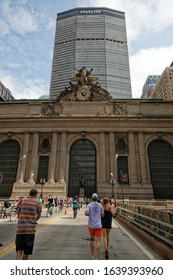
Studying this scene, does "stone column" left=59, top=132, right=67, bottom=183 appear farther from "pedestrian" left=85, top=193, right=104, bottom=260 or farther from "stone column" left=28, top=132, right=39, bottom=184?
"pedestrian" left=85, top=193, right=104, bottom=260

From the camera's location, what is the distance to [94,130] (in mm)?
37188

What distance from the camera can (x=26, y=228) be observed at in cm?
392

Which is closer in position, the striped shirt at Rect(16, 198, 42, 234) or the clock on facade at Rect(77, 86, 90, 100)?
the striped shirt at Rect(16, 198, 42, 234)

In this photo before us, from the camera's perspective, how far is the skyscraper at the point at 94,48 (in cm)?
9511

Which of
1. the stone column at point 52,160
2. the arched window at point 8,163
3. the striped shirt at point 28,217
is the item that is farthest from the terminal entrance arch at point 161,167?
the striped shirt at point 28,217

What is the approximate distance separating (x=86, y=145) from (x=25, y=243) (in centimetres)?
3381

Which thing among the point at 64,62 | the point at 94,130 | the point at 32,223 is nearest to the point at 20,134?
the point at 94,130

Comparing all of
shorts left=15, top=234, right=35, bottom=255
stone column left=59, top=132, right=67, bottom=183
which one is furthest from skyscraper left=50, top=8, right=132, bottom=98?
shorts left=15, top=234, right=35, bottom=255

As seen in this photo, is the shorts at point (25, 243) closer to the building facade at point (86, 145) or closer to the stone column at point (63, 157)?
the building facade at point (86, 145)

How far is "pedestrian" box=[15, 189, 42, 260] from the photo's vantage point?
12.5 feet

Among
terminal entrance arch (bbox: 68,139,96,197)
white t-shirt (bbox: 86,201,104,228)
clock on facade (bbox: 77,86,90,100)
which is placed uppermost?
clock on facade (bbox: 77,86,90,100)

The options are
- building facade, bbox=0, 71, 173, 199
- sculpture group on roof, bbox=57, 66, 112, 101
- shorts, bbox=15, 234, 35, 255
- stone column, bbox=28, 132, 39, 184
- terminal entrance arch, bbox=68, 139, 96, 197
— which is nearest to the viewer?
shorts, bbox=15, 234, 35, 255

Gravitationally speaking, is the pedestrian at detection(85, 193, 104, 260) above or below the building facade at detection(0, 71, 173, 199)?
below

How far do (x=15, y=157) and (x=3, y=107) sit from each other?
40.4ft
